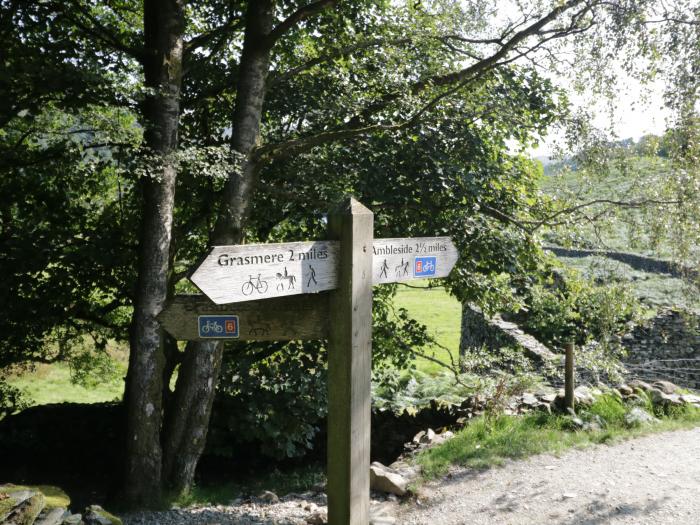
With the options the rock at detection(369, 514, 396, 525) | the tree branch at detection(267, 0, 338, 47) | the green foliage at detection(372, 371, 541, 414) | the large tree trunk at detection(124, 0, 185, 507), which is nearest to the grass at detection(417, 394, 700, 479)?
the rock at detection(369, 514, 396, 525)

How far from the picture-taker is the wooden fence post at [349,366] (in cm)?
350

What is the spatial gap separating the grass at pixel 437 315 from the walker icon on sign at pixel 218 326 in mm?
10549

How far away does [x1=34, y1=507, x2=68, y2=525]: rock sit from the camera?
3.63 m

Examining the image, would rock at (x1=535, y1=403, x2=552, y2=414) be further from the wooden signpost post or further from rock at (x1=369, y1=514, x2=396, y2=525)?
the wooden signpost post

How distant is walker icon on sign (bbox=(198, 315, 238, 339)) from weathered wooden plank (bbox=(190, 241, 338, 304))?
38 cm

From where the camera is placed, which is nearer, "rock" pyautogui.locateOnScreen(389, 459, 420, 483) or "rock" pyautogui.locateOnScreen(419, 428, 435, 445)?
"rock" pyautogui.locateOnScreen(389, 459, 420, 483)

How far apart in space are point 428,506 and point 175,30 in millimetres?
5417

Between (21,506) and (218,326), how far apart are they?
5.60ft

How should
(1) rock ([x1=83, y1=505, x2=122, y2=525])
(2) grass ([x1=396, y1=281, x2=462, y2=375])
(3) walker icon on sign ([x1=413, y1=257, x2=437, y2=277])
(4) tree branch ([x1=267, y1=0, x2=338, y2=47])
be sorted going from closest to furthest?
(1) rock ([x1=83, y1=505, x2=122, y2=525])
(3) walker icon on sign ([x1=413, y1=257, x2=437, y2=277])
(4) tree branch ([x1=267, y1=0, x2=338, y2=47])
(2) grass ([x1=396, y1=281, x2=462, y2=375])

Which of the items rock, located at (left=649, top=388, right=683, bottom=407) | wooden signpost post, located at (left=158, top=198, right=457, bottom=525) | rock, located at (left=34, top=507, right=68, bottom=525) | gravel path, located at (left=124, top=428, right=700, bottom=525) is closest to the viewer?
wooden signpost post, located at (left=158, top=198, right=457, bottom=525)

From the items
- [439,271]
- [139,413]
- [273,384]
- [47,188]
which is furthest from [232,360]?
[439,271]

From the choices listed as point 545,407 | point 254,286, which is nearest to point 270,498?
point 545,407

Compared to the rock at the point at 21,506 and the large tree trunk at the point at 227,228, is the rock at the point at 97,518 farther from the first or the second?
the large tree trunk at the point at 227,228

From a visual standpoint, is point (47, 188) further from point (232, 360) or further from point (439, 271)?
point (439, 271)
